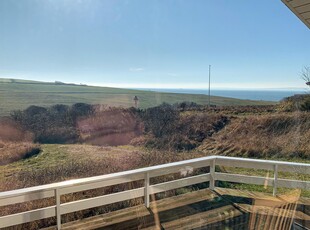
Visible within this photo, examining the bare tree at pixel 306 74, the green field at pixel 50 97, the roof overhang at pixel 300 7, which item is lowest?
the green field at pixel 50 97

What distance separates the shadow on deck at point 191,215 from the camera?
6.79 ft

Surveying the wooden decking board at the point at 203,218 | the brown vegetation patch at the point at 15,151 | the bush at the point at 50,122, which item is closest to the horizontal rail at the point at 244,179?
the wooden decking board at the point at 203,218

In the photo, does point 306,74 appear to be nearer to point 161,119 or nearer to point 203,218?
point 161,119

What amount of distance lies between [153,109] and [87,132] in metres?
3.18

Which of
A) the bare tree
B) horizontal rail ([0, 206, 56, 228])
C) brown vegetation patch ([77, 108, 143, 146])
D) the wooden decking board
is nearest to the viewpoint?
horizontal rail ([0, 206, 56, 228])

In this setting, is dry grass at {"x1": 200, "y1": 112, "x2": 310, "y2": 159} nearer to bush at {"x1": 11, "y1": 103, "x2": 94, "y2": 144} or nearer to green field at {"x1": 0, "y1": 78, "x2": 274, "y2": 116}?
green field at {"x1": 0, "y1": 78, "x2": 274, "y2": 116}

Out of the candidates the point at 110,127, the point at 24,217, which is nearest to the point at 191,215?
the point at 24,217

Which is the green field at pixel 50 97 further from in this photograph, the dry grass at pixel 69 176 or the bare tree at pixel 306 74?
the dry grass at pixel 69 176

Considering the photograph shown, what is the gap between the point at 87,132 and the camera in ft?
30.9

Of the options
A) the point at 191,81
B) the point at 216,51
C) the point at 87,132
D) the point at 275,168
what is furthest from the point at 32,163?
the point at 191,81

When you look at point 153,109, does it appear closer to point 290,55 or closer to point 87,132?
point 87,132

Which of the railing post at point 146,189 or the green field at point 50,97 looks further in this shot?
the green field at point 50,97

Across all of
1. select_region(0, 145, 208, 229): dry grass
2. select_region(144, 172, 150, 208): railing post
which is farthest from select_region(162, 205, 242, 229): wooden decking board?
select_region(0, 145, 208, 229): dry grass

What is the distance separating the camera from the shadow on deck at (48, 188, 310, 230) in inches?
81.5
